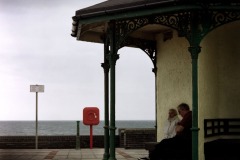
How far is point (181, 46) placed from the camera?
13.5 metres

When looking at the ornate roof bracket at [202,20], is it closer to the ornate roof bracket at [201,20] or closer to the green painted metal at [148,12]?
the ornate roof bracket at [201,20]

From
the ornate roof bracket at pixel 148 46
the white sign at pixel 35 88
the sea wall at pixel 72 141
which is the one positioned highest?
the ornate roof bracket at pixel 148 46

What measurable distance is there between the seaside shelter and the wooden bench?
0.15 m

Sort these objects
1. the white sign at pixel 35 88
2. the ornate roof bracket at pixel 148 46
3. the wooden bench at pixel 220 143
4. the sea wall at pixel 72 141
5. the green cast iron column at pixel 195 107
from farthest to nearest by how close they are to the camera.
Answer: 1. the white sign at pixel 35 88
2. the sea wall at pixel 72 141
3. the ornate roof bracket at pixel 148 46
4. the wooden bench at pixel 220 143
5. the green cast iron column at pixel 195 107

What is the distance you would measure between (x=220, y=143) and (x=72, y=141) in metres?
13.4

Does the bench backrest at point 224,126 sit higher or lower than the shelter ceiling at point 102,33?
lower

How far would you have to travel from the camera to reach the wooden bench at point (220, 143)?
1199 cm

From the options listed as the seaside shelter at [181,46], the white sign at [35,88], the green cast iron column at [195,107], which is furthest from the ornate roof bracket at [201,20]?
the white sign at [35,88]

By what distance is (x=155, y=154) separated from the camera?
38.9 ft

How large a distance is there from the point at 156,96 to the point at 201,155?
3.77 metres

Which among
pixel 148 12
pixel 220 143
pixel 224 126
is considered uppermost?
pixel 148 12

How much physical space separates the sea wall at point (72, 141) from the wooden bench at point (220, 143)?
7.06 m

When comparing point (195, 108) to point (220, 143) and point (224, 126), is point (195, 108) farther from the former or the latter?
point (224, 126)

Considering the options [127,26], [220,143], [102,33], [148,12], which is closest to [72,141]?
[102,33]
